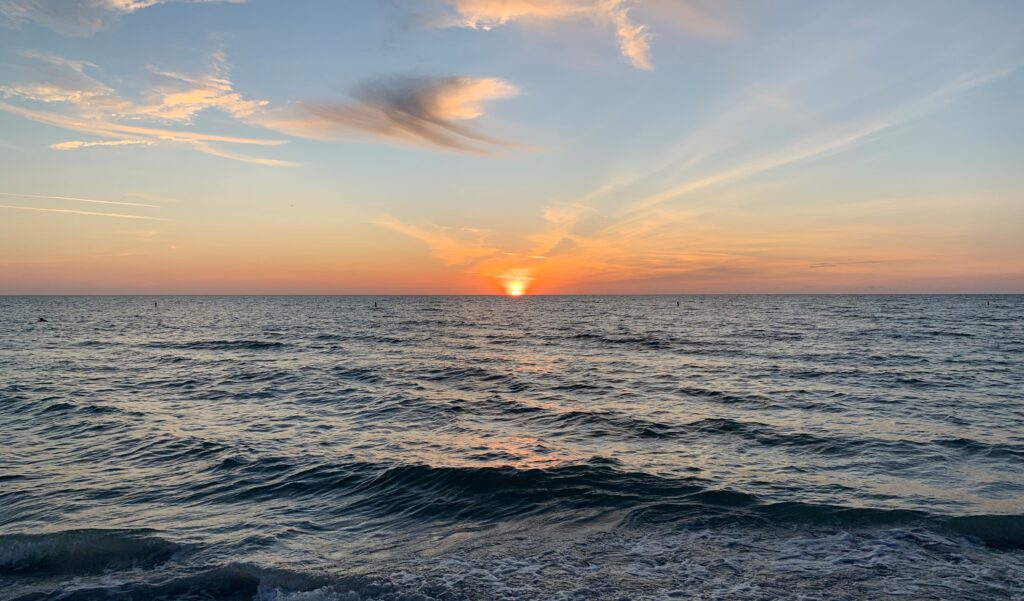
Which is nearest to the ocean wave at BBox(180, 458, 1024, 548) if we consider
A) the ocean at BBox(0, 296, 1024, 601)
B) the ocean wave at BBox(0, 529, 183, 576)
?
the ocean at BBox(0, 296, 1024, 601)

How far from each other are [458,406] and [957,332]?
60828mm

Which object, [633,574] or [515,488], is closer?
[633,574]

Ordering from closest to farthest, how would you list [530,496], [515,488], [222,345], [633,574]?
[633,574] → [530,496] → [515,488] → [222,345]

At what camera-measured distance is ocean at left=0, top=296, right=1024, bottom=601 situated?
9297 mm

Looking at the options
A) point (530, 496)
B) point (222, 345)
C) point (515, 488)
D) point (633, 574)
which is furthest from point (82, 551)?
point (222, 345)

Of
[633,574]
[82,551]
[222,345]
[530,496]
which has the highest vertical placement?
[633,574]

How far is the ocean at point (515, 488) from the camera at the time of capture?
30.5 ft

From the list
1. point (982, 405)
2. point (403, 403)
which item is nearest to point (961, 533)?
point (982, 405)

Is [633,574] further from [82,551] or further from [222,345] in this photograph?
[222,345]

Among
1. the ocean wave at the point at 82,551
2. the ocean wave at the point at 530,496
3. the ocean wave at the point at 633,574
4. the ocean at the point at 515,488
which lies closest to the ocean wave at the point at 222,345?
the ocean at the point at 515,488

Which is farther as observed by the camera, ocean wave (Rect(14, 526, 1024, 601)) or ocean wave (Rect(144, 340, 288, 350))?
ocean wave (Rect(144, 340, 288, 350))

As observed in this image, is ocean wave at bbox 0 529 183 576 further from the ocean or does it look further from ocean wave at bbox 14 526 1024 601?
ocean wave at bbox 14 526 1024 601

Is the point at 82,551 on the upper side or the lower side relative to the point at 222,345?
upper

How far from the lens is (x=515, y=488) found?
14.0 meters
